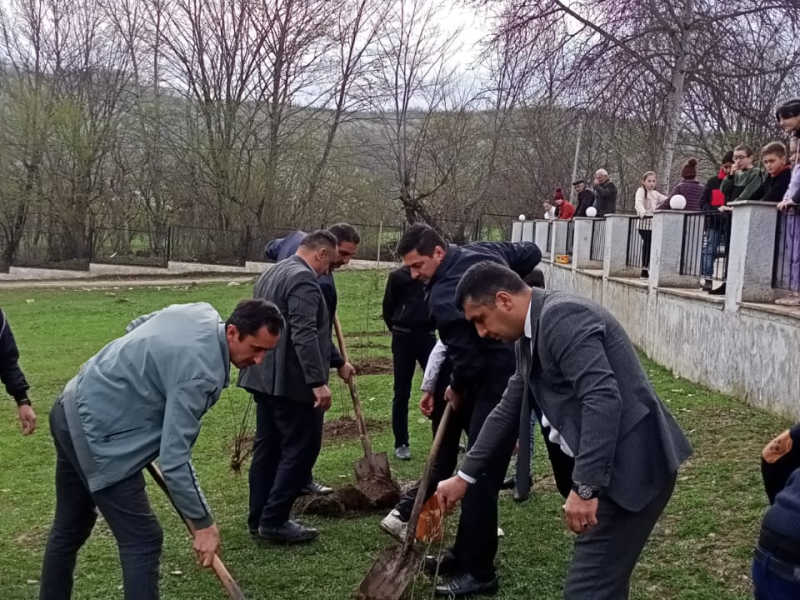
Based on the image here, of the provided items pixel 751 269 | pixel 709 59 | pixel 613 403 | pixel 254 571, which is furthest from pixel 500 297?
pixel 709 59

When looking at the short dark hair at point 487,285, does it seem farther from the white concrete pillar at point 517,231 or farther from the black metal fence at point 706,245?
the white concrete pillar at point 517,231

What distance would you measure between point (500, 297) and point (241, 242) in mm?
27549

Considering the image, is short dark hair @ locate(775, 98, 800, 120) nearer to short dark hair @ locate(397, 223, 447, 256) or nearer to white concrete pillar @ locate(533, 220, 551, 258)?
short dark hair @ locate(397, 223, 447, 256)

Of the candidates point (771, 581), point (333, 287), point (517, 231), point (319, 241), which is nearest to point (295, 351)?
point (319, 241)

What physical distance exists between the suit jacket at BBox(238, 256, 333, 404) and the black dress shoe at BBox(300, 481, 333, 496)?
3.36ft

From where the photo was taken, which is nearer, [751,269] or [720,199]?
[751,269]

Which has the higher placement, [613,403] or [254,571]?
[613,403]

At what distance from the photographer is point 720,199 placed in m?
9.61

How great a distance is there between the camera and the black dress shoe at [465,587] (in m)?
4.14

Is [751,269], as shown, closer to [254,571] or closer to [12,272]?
[254,571]

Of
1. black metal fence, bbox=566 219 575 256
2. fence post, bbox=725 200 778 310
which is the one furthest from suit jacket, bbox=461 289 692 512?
black metal fence, bbox=566 219 575 256

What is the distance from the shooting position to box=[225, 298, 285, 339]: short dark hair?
341 cm

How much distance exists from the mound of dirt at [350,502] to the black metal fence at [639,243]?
735cm

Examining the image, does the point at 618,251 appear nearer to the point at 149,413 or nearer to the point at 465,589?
the point at 465,589
